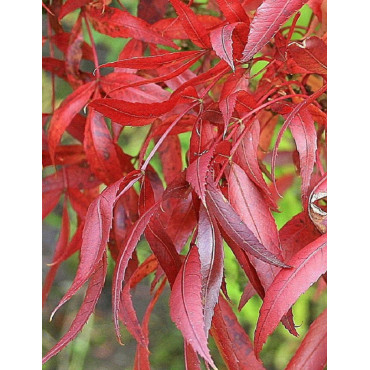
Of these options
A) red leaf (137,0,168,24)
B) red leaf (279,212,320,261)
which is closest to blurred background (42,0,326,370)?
red leaf (137,0,168,24)

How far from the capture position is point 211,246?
24 centimetres

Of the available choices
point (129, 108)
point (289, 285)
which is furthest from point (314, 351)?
point (129, 108)

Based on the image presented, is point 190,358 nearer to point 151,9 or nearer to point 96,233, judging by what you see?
point 96,233

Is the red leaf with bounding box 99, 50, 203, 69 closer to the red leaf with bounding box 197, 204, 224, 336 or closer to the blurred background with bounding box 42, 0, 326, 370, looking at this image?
the red leaf with bounding box 197, 204, 224, 336

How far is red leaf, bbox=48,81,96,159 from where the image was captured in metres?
0.34

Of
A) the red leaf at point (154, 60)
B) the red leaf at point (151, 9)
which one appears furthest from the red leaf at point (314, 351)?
the red leaf at point (151, 9)

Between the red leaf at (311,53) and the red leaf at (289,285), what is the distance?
72mm

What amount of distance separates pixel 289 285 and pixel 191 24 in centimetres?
12

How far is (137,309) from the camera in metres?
0.51

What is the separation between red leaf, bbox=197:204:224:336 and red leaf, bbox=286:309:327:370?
4cm

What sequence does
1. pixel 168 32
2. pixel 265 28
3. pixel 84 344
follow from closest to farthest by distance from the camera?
pixel 265 28, pixel 168 32, pixel 84 344
